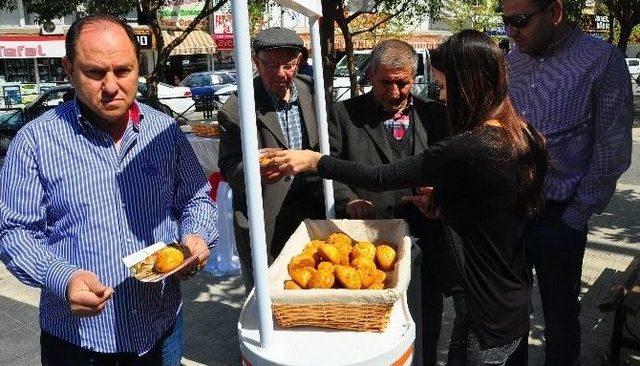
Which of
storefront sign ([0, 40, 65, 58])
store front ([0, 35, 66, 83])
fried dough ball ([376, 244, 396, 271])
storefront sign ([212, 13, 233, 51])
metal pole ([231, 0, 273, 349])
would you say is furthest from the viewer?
storefront sign ([212, 13, 233, 51])

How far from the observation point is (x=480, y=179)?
183 centimetres

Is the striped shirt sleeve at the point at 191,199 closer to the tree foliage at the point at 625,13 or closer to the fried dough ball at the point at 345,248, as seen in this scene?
the fried dough ball at the point at 345,248

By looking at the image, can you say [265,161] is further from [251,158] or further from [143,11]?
[143,11]

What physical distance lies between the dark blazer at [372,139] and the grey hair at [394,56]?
170mm

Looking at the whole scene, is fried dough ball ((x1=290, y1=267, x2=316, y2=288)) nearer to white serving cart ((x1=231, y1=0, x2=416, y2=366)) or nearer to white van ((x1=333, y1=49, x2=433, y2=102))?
white serving cart ((x1=231, y1=0, x2=416, y2=366))

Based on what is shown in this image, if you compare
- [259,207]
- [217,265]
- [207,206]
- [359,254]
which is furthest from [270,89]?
[217,265]

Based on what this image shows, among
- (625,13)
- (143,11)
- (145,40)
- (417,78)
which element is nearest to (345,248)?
(143,11)

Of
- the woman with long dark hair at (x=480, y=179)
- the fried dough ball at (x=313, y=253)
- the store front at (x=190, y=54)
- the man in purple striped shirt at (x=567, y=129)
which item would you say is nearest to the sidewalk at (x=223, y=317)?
the man in purple striped shirt at (x=567, y=129)

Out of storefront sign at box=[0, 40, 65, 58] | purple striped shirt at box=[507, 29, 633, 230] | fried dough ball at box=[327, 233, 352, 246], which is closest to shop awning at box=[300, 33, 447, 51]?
storefront sign at box=[0, 40, 65, 58]

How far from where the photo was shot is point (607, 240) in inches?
227

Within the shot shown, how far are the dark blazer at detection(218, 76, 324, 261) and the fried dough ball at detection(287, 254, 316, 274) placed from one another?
0.73 meters

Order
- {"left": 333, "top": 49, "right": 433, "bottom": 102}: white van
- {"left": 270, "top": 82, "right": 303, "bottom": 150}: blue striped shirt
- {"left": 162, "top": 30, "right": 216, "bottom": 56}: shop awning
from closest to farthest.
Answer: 1. {"left": 270, "top": 82, "right": 303, "bottom": 150}: blue striped shirt
2. {"left": 333, "top": 49, "right": 433, "bottom": 102}: white van
3. {"left": 162, "top": 30, "right": 216, "bottom": 56}: shop awning

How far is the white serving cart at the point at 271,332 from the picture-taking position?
145 cm

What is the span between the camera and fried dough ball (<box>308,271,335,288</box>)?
172cm
